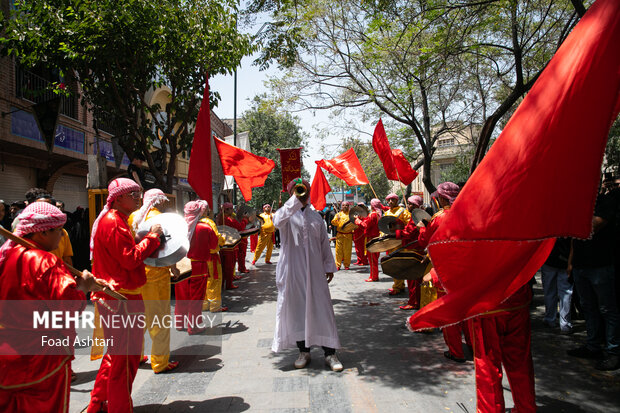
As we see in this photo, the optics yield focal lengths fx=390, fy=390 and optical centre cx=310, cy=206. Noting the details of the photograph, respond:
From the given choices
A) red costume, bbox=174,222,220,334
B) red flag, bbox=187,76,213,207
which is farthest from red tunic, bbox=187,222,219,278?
red flag, bbox=187,76,213,207

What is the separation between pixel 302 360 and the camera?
4.51 meters

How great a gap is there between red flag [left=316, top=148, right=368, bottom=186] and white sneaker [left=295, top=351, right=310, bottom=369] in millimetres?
7006

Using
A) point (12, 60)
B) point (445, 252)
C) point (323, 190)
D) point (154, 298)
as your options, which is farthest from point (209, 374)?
point (12, 60)

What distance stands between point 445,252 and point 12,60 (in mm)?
13583

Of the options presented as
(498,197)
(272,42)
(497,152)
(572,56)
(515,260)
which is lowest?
(515,260)

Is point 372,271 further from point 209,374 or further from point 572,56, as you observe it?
point 572,56

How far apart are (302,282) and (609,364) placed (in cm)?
341

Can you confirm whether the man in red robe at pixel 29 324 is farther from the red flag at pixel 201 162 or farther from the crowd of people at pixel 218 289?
the red flag at pixel 201 162

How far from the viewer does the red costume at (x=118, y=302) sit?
3180mm

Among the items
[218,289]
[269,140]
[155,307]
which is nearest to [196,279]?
[218,289]

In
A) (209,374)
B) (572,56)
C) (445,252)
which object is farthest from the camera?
(209,374)

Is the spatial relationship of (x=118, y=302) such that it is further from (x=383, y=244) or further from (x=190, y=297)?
(x=383, y=244)

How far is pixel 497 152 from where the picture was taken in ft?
6.24

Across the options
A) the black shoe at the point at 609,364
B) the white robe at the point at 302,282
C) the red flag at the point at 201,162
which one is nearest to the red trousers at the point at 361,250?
the red flag at the point at 201,162
